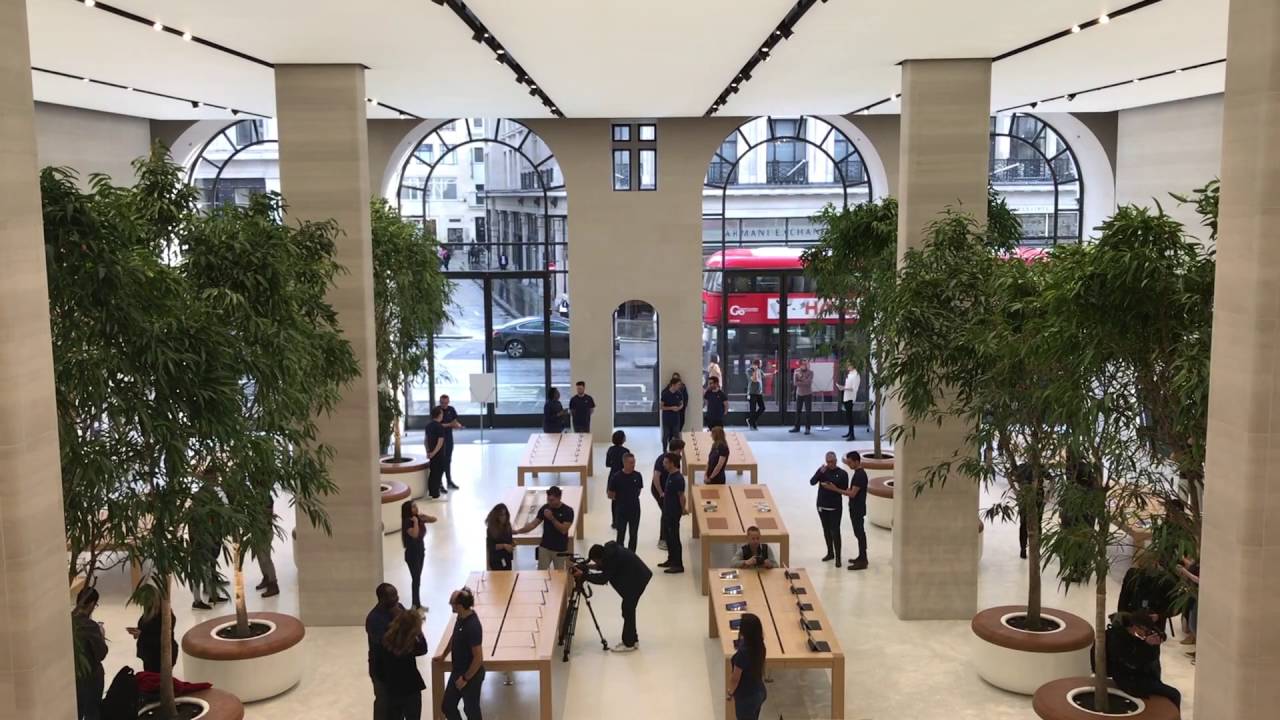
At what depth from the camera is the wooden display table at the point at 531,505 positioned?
12.6 m

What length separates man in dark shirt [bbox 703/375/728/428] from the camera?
61.6 feet

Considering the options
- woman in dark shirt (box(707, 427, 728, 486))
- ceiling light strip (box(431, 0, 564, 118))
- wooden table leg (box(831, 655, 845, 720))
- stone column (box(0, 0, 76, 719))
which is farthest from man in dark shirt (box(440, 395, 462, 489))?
A: stone column (box(0, 0, 76, 719))

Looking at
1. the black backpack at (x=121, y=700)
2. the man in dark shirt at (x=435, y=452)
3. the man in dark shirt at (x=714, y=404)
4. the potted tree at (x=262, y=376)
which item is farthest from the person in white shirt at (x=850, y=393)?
the black backpack at (x=121, y=700)

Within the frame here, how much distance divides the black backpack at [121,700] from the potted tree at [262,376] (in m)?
1.08

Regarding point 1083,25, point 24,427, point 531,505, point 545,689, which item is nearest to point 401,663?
point 545,689

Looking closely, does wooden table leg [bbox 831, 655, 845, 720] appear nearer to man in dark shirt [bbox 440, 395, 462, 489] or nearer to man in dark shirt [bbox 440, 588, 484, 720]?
man in dark shirt [bbox 440, 588, 484, 720]

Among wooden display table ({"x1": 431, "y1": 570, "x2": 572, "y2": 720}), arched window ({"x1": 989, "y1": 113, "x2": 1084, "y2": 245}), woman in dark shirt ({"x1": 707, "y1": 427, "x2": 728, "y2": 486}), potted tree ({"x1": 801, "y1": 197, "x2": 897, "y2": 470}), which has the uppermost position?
arched window ({"x1": 989, "y1": 113, "x2": 1084, "y2": 245})

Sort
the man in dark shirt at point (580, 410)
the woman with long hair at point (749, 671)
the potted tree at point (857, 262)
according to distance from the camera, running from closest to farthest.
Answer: the woman with long hair at point (749, 671) → the potted tree at point (857, 262) → the man in dark shirt at point (580, 410)

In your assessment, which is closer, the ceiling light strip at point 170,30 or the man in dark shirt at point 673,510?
the ceiling light strip at point 170,30

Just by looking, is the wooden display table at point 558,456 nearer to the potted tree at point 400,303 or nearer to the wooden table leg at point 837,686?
the potted tree at point 400,303

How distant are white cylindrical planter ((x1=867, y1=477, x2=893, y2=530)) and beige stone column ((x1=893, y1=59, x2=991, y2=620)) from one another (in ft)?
10.7

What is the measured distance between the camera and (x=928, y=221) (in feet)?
36.3

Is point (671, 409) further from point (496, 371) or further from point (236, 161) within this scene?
point (236, 161)

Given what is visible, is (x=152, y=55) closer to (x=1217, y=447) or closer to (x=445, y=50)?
(x=445, y=50)
